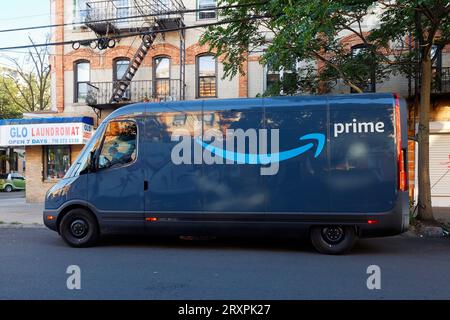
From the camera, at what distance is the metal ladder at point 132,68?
15.8 metres

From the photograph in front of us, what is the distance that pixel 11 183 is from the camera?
32.3 meters

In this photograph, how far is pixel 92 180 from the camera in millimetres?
7965

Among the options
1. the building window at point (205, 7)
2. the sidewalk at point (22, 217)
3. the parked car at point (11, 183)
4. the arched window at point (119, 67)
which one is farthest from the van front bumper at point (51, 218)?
the parked car at point (11, 183)

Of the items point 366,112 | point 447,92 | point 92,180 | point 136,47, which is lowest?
point 92,180

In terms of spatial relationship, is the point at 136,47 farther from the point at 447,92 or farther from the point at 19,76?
the point at 19,76

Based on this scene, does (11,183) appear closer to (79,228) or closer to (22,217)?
(22,217)

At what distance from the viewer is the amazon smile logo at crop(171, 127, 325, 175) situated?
287 inches

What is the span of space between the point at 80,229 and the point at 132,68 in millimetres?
9442

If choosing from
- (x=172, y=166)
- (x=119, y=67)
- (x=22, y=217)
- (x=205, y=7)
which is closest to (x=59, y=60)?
(x=119, y=67)

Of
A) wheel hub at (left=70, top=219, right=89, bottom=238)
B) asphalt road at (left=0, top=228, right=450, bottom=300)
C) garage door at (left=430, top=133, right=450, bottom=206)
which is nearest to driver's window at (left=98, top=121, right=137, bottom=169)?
wheel hub at (left=70, top=219, right=89, bottom=238)

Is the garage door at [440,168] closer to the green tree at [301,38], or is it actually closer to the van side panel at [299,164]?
the green tree at [301,38]

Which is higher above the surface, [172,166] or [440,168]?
[172,166]

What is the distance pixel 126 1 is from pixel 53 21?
384 cm
